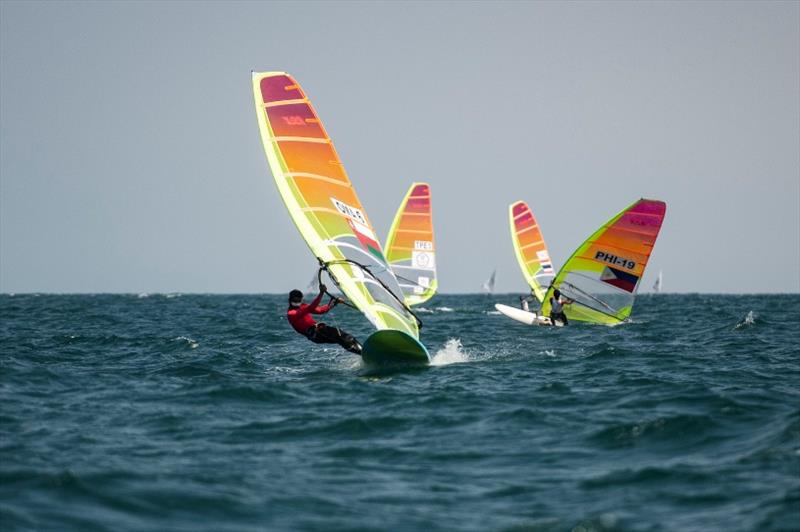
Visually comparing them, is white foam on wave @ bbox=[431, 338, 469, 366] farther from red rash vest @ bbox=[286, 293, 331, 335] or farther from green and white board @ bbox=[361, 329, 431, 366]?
red rash vest @ bbox=[286, 293, 331, 335]

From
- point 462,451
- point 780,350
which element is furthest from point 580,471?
point 780,350

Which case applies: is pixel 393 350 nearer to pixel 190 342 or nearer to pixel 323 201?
pixel 323 201

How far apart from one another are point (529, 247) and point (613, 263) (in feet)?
35.0

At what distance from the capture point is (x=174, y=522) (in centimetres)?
695

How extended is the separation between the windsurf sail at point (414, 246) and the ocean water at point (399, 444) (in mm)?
18899

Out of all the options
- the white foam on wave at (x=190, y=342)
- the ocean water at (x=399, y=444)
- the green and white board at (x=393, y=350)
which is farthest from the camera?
the white foam on wave at (x=190, y=342)

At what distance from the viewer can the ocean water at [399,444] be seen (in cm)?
721

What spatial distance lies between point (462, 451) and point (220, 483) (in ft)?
8.25

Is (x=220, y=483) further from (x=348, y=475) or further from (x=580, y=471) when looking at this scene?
(x=580, y=471)

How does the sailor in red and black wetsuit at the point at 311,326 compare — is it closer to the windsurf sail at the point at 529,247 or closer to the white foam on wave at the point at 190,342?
the white foam on wave at the point at 190,342

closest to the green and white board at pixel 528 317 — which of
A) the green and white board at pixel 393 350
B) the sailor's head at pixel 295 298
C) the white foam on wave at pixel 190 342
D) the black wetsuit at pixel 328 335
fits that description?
the white foam on wave at pixel 190 342

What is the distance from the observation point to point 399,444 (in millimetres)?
9594

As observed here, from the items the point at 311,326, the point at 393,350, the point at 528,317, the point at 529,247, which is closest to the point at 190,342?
the point at 311,326

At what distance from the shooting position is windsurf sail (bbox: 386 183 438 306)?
119 ft
